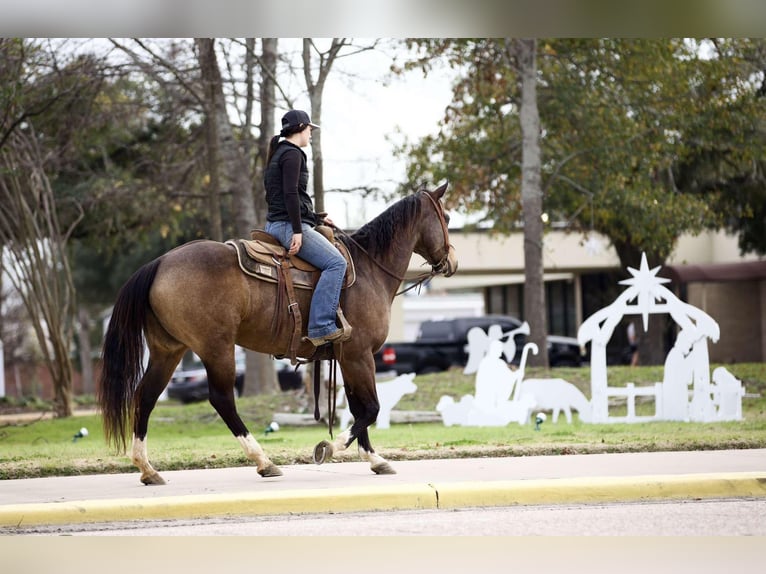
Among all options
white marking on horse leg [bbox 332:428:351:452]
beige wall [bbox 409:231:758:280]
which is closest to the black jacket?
white marking on horse leg [bbox 332:428:351:452]

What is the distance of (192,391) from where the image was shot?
31.9 m

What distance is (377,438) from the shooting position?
13.6 metres

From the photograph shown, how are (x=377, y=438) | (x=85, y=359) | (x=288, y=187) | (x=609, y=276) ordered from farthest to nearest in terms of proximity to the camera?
1. (x=85, y=359)
2. (x=609, y=276)
3. (x=377, y=438)
4. (x=288, y=187)

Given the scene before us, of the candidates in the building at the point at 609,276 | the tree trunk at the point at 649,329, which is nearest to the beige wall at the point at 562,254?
the building at the point at 609,276

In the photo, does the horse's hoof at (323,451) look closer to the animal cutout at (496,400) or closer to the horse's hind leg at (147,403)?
the horse's hind leg at (147,403)

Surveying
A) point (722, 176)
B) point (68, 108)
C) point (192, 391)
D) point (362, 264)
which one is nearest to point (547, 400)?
point (362, 264)

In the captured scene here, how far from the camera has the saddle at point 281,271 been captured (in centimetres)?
908

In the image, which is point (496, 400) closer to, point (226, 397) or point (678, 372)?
point (678, 372)

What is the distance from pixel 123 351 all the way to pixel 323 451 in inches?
71.6

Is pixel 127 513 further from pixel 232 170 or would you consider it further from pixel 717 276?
pixel 717 276

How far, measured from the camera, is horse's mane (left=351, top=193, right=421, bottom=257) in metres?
9.76

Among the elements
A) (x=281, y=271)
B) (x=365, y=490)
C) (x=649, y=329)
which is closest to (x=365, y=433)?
(x=365, y=490)

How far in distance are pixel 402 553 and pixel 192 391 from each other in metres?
25.9

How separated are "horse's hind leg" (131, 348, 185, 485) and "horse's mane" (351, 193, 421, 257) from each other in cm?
192
